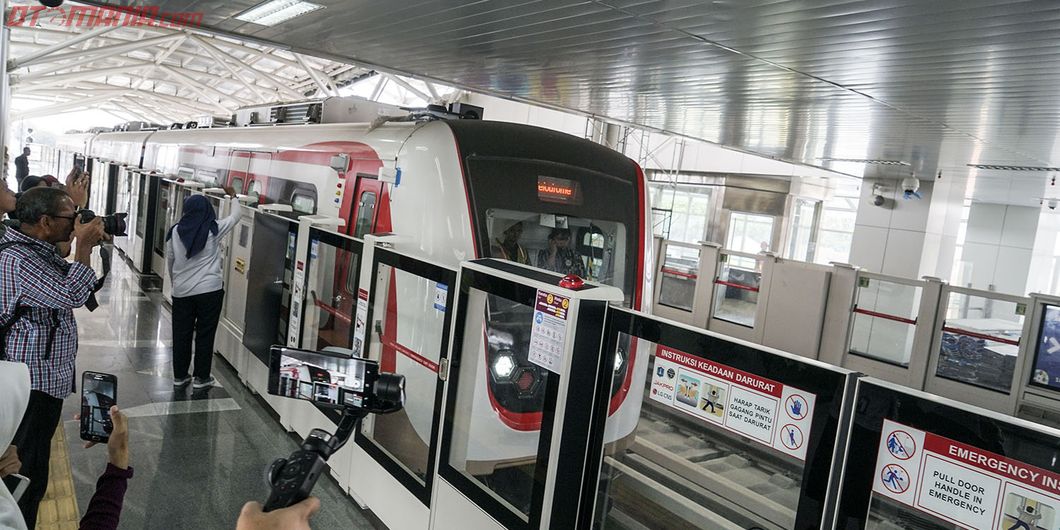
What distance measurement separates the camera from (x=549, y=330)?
3266 millimetres

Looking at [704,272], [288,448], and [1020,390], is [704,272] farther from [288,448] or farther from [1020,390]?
[288,448]

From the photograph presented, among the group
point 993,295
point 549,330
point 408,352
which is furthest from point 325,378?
point 993,295

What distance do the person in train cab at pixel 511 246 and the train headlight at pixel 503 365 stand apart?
2.92ft

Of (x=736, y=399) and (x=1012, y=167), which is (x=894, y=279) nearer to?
(x=1012, y=167)

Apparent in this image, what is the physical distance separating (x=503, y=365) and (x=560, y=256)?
52.8 inches

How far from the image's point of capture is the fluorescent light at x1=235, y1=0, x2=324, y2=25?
265 inches

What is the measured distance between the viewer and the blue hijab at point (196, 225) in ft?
22.1

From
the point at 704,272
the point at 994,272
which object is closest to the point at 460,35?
the point at 704,272

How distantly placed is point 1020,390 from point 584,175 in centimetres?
705

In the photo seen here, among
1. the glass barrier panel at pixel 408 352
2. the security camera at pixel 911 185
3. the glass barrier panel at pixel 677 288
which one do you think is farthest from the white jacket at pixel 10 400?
the security camera at pixel 911 185

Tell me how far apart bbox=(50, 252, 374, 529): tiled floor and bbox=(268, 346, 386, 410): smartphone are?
9.77 ft

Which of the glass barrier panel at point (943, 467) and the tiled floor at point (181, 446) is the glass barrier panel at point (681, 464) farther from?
the tiled floor at point (181, 446)

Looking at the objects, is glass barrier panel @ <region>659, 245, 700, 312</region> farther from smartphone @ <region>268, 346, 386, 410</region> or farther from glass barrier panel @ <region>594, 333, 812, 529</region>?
smartphone @ <region>268, 346, 386, 410</region>

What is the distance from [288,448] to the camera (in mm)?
5859
